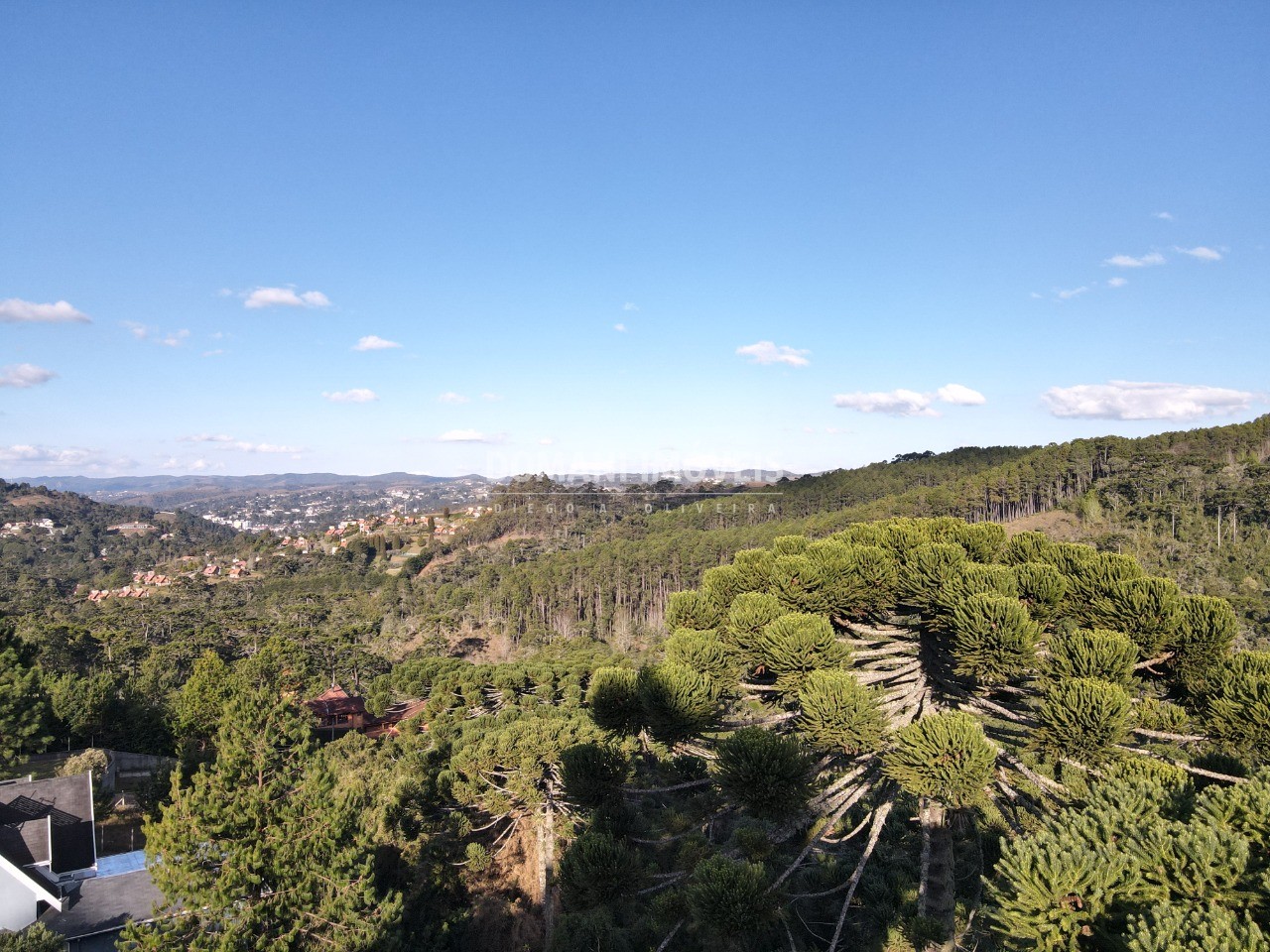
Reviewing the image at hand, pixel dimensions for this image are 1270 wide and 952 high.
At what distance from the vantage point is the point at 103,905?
15.0m

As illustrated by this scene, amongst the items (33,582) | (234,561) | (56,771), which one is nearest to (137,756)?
(56,771)

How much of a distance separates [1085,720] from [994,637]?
3.02 feet

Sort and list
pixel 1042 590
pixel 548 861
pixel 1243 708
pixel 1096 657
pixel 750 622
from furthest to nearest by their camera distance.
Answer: pixel 548 861, pixel 750 622, pixel 1042 590, pixel 1096 657, pixel 1243 708

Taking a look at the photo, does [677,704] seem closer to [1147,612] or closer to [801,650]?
[801,650]

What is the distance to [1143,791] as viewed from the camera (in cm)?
476

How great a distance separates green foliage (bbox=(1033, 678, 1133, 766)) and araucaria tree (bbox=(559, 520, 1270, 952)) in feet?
0.06

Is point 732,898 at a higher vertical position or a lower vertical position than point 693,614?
lower

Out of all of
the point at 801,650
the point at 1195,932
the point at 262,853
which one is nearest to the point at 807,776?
the point at 801,650

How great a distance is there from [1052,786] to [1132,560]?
2.92 metres

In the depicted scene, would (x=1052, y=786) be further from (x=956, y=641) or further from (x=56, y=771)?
(x=56, y=771)

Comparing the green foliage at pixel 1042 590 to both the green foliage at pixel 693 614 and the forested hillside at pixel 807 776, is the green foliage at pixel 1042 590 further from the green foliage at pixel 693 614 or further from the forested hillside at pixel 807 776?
the green foliage at pixel 693 614

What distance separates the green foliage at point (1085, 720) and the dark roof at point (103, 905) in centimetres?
1767

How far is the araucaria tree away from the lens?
13.3 feet

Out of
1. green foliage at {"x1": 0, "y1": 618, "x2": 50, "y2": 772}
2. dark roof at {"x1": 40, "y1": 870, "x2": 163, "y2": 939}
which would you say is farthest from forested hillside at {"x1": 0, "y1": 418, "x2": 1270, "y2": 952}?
dark roof at {"x1": 40, "y1": 870, "x2": 163, "y2": 939}
